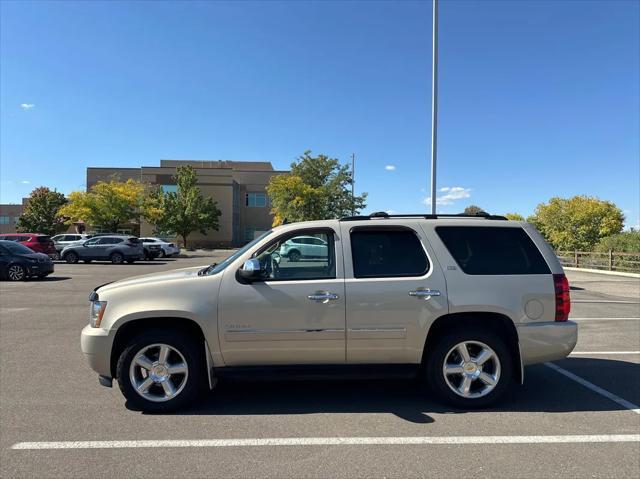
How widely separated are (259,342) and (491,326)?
2.35m

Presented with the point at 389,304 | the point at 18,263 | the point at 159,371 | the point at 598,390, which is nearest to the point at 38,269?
the point at 18,263

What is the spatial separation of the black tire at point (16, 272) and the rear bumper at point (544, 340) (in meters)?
17.2

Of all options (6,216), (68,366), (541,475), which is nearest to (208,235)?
(6,216)

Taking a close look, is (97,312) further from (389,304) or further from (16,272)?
(16,272)

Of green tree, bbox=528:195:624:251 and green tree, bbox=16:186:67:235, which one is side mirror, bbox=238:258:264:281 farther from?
green tree, bbox=16:186:67:235

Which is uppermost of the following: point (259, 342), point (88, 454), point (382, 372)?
point (259, 342)

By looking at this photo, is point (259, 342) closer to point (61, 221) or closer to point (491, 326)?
point (491, 326)

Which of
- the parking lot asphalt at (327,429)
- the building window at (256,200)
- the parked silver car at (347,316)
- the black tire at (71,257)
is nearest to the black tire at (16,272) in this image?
the black tire at (71,257)

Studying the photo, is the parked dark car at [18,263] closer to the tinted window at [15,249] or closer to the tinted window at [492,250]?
the tinted window at [15,249]

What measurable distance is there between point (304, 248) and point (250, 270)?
2.22 feet

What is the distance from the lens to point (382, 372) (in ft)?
14.2

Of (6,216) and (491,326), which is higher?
(6,216)

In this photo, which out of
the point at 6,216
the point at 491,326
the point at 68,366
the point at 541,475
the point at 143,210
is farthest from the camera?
the point at 6,216

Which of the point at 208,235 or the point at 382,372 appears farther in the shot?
the point at 208,235
